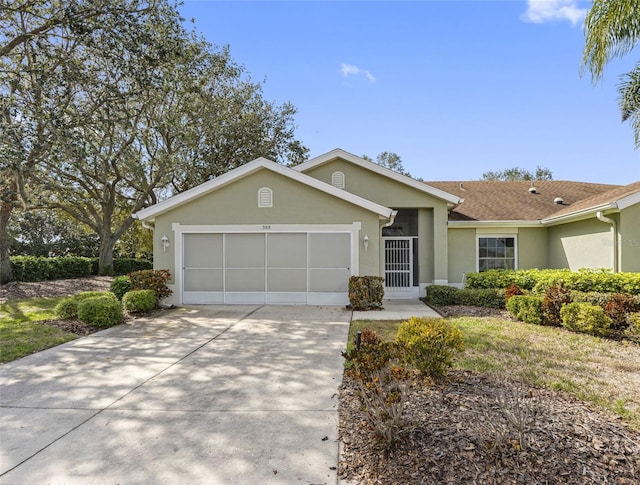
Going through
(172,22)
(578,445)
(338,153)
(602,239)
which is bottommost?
(578,445)

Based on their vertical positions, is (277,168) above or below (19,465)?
above

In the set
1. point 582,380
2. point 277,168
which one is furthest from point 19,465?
point 277,168

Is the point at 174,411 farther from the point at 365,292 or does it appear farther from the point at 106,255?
the point at 106,255

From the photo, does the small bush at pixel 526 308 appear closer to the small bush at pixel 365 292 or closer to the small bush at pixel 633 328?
the small bush at pixel 633 328

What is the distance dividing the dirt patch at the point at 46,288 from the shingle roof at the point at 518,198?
16.3 meters

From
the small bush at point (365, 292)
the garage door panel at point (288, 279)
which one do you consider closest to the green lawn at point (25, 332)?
the garage door panel at point (288, 279)

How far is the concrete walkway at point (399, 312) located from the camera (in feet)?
32.9

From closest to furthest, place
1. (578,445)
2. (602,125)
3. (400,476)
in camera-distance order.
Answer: (400,476) → (578,445) → (602,125)

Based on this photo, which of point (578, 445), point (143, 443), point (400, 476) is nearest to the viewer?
point (400, 476)

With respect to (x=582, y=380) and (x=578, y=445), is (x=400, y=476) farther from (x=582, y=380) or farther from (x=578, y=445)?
(x=582, y=380)

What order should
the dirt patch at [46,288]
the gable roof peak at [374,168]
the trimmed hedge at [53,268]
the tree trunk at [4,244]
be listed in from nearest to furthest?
1. the gable roof peak at [374,168]
2. the dirt patch at [46,288]
3. the tree trunk at [4,244]
4. the trimmed hedge at [53,268]

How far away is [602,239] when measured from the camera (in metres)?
11.5

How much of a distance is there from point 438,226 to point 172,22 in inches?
459

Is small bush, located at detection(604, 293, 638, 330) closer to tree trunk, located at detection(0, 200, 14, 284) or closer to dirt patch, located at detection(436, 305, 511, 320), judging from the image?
dirt patch, located at detection(436, 305, 511, 320)
